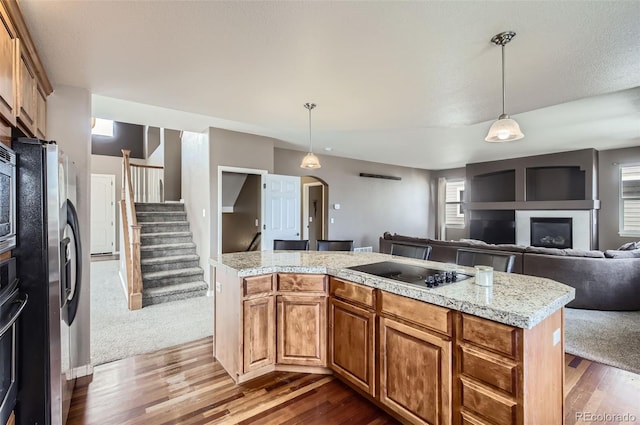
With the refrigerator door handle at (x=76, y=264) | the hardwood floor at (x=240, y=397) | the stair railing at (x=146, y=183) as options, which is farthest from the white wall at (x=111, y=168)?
the refrigerator door handle at (x=76, y=264)

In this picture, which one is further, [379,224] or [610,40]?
[379,224]

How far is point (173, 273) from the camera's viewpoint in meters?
4.85

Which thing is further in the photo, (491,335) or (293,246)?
(293,246)

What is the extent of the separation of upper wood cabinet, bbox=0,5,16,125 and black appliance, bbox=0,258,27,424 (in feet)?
2.43

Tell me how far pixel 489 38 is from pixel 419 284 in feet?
5.44

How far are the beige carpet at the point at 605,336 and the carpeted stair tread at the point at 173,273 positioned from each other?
4952 mm

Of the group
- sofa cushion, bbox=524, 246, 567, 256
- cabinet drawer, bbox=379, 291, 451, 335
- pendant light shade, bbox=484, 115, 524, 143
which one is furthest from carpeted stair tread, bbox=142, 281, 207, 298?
sofa cushion, bbox=524, 246, 567, 256

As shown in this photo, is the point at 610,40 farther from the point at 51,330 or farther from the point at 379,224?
the point at 379,224

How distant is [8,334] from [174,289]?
3467mm

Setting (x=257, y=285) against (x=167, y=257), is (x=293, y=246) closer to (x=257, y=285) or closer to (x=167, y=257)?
(x=257, y=285)

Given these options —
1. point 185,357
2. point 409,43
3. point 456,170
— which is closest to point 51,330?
point 185,357

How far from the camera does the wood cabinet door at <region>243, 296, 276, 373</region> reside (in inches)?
94.7

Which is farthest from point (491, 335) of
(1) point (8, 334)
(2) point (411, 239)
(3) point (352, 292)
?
(2) point (411, 239)

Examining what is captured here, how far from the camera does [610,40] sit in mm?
1983
